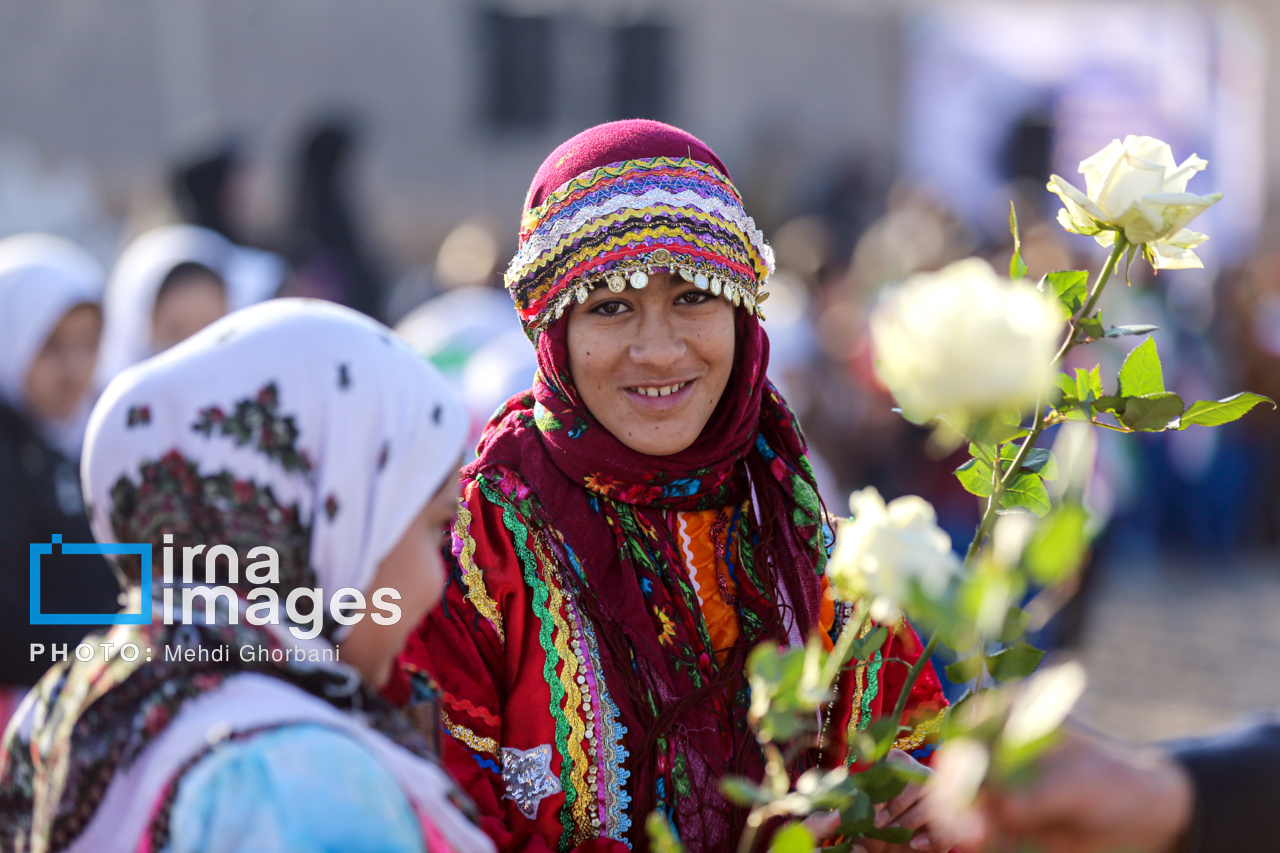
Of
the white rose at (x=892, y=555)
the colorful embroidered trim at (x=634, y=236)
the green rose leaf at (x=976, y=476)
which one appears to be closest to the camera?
the white rose at (x=892, y=555)

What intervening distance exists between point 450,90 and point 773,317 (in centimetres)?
785

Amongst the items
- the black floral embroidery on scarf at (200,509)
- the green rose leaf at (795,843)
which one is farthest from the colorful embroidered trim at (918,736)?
the black floral embroidery on scarf at (200,509)

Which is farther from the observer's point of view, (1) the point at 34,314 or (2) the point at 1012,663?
(1) the point at 34,314

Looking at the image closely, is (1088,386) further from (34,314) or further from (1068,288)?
(34,314)

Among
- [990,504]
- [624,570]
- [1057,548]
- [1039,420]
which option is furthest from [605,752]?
[1057,548]

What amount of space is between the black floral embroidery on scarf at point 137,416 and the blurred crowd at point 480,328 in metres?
2.20

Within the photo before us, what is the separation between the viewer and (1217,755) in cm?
141

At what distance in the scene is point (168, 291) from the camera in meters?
4.87

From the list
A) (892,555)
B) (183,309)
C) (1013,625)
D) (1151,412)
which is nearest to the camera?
(892,555)

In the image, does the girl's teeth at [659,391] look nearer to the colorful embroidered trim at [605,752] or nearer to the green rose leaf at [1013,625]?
the colorful embroidered trim at [605,752]

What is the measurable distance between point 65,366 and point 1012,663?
3.52 m

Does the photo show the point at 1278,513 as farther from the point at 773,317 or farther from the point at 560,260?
the point at 560,260

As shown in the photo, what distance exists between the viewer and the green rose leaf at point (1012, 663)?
4.72ft

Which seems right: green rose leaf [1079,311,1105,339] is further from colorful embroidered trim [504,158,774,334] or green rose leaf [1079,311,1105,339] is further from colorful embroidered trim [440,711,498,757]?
colorful embroidered trim [440,711,498,757]
